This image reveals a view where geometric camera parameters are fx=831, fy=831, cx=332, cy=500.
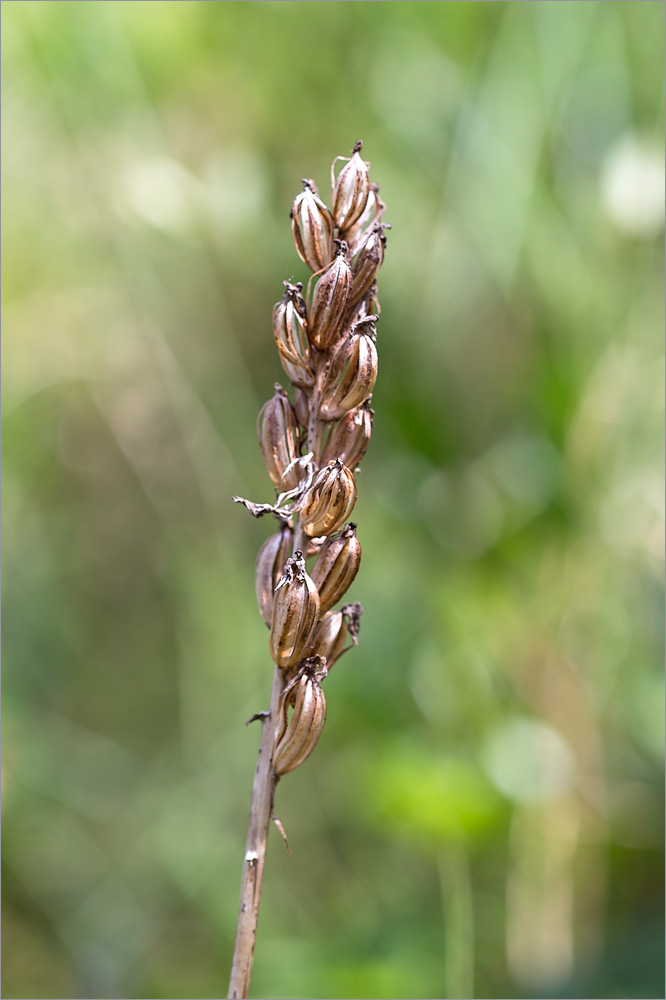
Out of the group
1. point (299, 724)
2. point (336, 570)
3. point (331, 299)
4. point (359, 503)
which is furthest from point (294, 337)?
point (359, 503)

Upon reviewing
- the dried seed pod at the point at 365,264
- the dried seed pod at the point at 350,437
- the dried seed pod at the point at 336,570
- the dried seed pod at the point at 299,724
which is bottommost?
the dried seed pod at the point at 299,724

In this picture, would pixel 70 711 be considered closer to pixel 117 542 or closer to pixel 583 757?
pixel 117 542

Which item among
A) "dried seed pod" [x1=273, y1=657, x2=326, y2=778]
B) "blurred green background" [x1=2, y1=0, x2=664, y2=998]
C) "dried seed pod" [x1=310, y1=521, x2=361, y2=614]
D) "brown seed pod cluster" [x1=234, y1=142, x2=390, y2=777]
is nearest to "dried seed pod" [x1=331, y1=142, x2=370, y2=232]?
"brown seed pod cluster" [x1=234, y1=142, x2=390, y2=777]

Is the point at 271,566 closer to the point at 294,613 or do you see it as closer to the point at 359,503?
the point at 294,613

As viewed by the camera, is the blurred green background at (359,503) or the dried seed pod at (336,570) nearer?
the dried seed pod at (336,570)

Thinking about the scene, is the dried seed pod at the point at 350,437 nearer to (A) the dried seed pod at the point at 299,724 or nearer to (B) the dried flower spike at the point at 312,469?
(B) the dried flower spike at the point at 312,469

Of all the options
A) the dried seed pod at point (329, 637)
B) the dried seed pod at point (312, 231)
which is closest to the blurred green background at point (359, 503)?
the dried seed pod at point (329, 637)

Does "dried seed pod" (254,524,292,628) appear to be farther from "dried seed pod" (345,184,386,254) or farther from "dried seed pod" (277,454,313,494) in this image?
"dried seed pod" (345,184,386,254)
